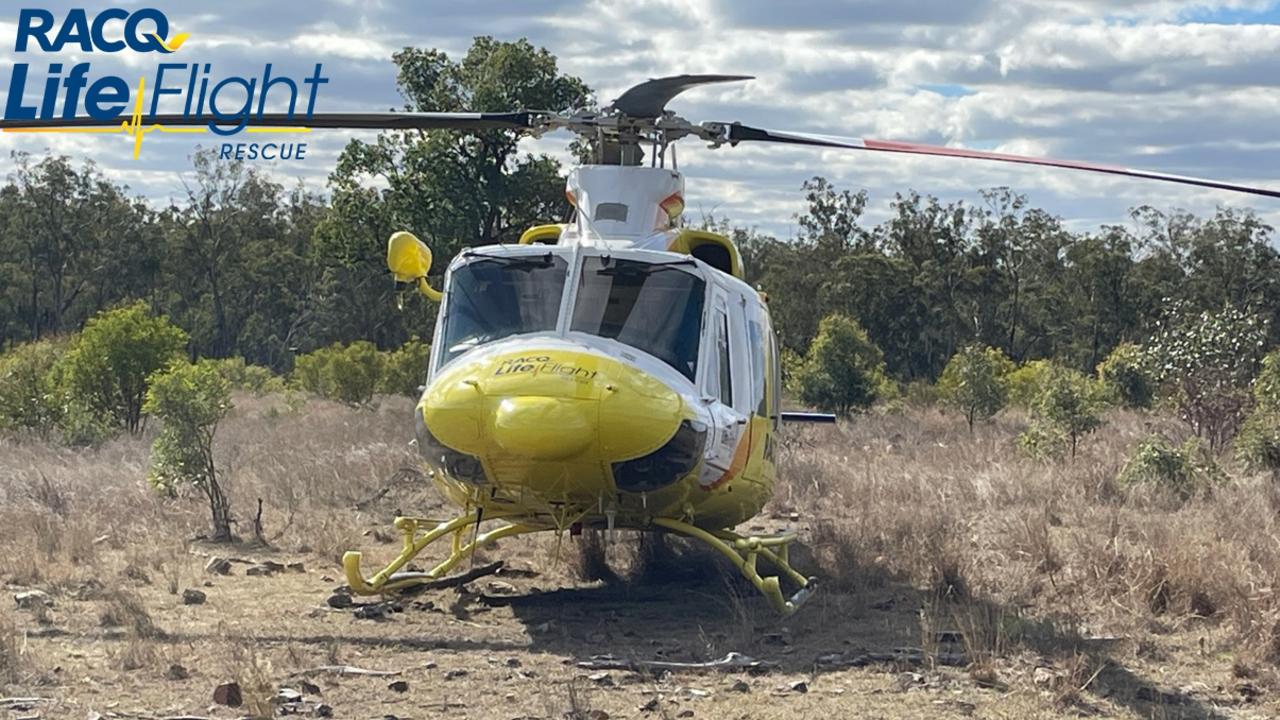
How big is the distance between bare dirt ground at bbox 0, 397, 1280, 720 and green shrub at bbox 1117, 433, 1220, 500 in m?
0.28

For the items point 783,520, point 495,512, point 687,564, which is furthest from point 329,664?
point 783,520

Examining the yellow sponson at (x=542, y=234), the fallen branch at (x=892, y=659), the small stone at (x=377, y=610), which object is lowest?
the small stone at (x=377, y=610)

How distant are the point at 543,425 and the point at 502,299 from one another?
1.78 meters

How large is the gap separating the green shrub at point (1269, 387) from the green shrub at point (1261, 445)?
1.52ft

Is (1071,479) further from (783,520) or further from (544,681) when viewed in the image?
(544,681)

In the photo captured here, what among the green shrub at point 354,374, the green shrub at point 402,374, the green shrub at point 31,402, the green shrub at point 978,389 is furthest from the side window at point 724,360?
the green shrub at point 402,374

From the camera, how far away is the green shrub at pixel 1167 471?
14523mm

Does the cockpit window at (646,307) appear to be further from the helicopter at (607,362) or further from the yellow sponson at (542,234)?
the yellow sponson at (542,234)

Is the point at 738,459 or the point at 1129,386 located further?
the point at 1129,386

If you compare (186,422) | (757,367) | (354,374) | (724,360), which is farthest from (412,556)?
(354,374)

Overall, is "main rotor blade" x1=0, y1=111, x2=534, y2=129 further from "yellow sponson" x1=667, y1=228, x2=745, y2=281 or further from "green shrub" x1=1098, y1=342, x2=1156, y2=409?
"green shrub" x1=1098, y1=342, x2=1156, y2=409

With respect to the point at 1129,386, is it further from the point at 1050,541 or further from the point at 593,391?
the point at 593,391

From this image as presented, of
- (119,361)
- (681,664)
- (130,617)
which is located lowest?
(119,361)

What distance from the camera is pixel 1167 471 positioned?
14.8m
